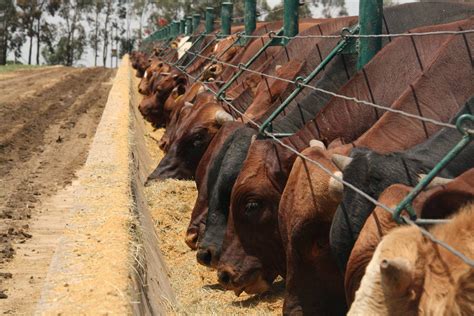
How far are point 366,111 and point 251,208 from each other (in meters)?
1.27

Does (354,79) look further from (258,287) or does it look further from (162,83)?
(162,83)

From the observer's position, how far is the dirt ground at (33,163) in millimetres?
7598

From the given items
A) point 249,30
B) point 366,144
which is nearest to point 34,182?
point 249,30

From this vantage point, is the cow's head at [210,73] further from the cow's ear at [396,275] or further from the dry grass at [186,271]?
the cow's ear at [396,275]

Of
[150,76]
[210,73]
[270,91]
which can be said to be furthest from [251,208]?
[150,76]

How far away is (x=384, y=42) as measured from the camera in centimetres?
786

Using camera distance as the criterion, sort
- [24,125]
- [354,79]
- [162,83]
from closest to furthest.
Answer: [354,79], [162,83], [24,125]

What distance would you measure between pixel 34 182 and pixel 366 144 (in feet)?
24.7

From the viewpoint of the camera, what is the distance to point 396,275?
8.14ft

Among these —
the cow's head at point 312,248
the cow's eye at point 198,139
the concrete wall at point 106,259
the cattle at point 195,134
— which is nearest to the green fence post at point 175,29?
the cattle at point 195,134

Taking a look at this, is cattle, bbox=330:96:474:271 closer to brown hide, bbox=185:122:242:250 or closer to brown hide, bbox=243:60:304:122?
brown hide, bbox=185:122:242:250

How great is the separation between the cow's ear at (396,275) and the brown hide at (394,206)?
2.91 ft

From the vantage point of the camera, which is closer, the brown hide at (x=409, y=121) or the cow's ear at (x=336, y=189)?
the cow's ear at (x=336, y=189)

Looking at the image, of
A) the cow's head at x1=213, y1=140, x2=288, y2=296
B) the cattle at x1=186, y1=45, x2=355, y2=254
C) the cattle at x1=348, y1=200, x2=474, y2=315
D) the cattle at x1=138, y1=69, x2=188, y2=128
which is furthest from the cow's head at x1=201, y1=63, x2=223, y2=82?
the cattle at x1=348, y1=200, x2=474, y2=315
